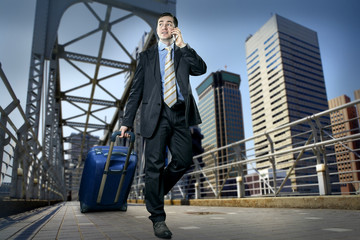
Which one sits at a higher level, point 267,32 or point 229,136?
point 267,32

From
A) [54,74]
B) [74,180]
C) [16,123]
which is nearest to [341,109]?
[16,123]

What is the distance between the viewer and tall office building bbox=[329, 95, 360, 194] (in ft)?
12.3

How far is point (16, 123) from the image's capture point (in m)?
3.71

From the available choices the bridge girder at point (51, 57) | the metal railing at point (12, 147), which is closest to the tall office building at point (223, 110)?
the bridge girder at point (51, 57)

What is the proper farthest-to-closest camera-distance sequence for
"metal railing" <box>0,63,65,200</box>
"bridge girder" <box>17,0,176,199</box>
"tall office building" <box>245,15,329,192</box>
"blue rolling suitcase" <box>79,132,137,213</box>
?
"tall office building" <box>245,15,329,192</box> < "bridge girder" <box>17,0,176,199</box> < "blue rolling suitcase" <box>79,132,137,213</box> < "metal railing" <box>0,63,65,200</box>

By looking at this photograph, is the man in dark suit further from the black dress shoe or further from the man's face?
the man's face

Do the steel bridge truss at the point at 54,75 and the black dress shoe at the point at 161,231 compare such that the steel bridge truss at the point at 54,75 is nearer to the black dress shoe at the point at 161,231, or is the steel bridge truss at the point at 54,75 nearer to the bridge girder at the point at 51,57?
the bridge girder at the point at 51,57

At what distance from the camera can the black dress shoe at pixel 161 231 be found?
1730mm

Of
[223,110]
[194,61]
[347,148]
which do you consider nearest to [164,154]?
[194,61]

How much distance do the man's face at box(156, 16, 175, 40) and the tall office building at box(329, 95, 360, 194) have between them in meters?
2.93

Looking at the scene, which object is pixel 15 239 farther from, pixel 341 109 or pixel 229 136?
pixel 229 136

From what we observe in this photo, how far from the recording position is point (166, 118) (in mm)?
Result: 2035

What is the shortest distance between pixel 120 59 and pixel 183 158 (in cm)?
1163

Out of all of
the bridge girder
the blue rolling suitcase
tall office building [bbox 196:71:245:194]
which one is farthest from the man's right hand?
tall office building [bbox 196:71:245:194]
